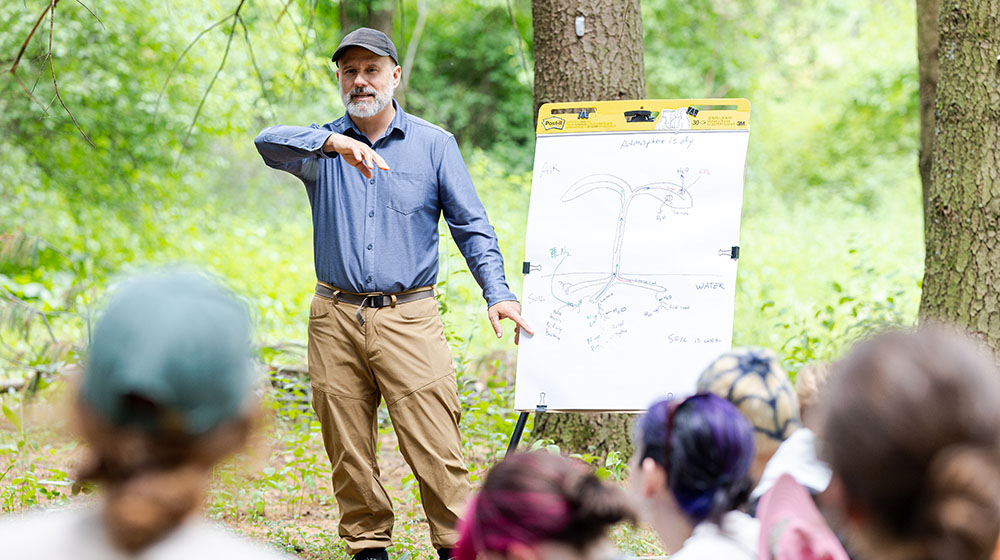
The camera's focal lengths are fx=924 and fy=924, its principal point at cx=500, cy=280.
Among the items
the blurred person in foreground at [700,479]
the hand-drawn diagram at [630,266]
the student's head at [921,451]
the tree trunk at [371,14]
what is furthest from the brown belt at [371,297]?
the tree trunk at [371,14]

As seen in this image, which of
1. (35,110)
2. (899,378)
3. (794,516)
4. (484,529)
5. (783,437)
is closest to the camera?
(899,378)

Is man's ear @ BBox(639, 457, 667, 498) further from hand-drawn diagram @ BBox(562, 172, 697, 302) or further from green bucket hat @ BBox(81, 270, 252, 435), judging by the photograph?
hand-drawn diagram @ BBox(562, 172, 697, 302)

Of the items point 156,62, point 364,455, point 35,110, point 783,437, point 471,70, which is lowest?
point 364,455

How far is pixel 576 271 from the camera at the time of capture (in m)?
3.34

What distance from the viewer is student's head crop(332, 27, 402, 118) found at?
10.7 ft

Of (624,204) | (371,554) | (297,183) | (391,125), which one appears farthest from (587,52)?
(297,183)

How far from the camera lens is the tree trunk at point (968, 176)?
343cm

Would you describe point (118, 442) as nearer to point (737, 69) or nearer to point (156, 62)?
point (156, 62)

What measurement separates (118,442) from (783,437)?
1.18 m

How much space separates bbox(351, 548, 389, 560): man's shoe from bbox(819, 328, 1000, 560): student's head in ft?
8.05

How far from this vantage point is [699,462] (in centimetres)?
150

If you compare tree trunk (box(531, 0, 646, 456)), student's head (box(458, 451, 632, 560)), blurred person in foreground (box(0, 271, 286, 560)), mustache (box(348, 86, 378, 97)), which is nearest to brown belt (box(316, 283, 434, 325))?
mustache (box(348, 86, 378, 97))

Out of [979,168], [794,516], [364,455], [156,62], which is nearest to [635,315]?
[364,455]

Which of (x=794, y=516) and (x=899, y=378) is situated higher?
(x=899, y=378)
